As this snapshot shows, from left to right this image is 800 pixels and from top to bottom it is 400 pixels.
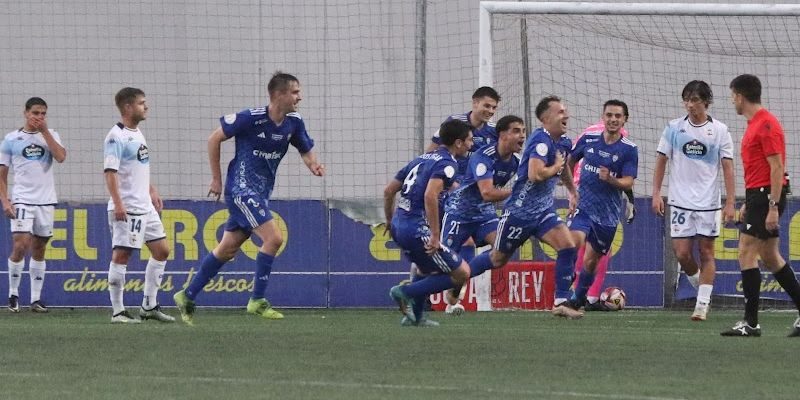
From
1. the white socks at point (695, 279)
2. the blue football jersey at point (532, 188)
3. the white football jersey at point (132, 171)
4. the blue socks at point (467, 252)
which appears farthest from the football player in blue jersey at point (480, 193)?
the white football jersey at point (132, 171)

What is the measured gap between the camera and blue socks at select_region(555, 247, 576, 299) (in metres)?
13.4

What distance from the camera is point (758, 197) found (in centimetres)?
1080

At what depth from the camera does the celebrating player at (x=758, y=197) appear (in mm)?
10656

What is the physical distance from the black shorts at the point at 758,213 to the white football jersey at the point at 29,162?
7.67 metres

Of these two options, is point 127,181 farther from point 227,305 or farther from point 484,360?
point 484,360

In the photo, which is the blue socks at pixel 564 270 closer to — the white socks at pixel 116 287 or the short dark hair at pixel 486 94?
the short dark hair at pixel 486 94

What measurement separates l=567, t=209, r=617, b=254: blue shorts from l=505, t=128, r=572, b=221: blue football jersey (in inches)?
48.2

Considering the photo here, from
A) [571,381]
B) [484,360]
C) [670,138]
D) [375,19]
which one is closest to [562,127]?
[670,138]

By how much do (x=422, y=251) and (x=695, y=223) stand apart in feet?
10.3

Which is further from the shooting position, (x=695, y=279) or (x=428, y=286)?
(x=695, y=279)

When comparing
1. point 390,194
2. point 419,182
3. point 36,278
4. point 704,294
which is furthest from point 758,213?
point 36,278

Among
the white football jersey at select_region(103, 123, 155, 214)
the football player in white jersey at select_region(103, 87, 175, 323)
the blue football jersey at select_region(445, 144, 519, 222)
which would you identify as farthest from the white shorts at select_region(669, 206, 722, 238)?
the white football jersey at select_region(103, 123, 155, 214)

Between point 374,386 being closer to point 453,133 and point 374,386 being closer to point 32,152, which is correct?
point 453,133

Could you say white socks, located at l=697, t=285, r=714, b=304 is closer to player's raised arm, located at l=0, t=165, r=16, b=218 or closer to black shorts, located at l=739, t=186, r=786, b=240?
black shorts, located at l=739, t=186, r=786, b=240
